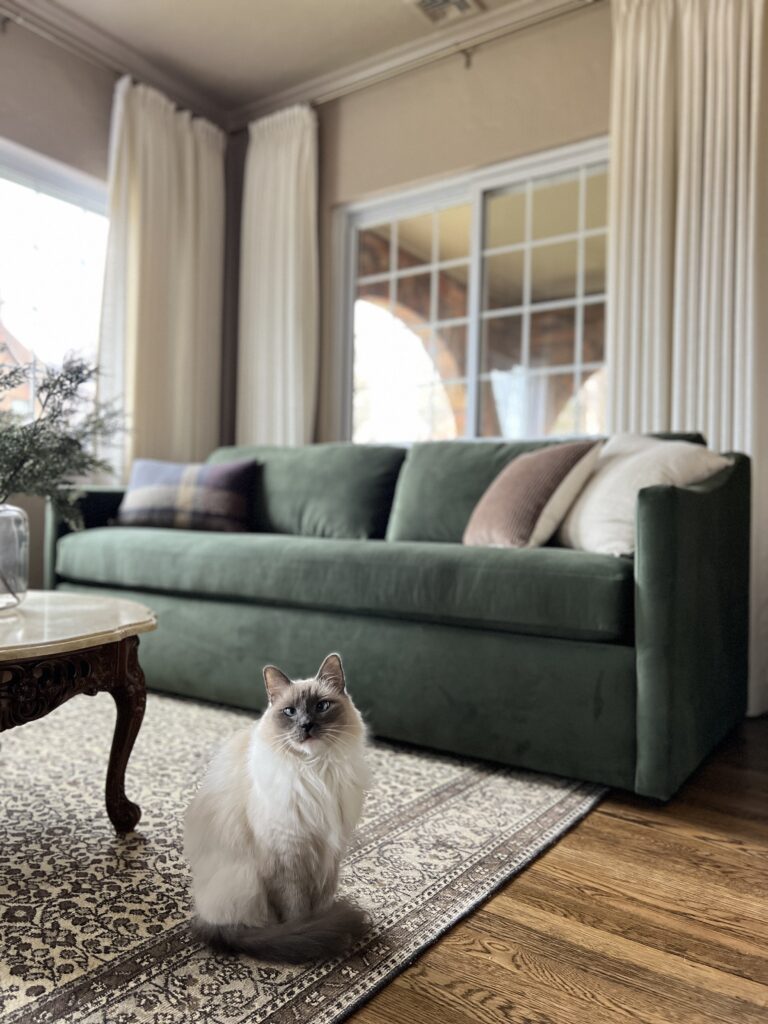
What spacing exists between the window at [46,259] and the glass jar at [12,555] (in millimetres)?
1999

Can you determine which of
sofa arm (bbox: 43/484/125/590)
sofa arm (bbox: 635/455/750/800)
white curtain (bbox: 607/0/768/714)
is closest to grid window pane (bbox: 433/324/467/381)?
white curtain (bbox: 607/0/768/714)

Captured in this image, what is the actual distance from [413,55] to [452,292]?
1.09 meters

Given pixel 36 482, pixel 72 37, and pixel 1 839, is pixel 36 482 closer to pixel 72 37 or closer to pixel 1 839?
pixel 1 839

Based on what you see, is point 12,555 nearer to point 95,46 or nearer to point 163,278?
point 163,278

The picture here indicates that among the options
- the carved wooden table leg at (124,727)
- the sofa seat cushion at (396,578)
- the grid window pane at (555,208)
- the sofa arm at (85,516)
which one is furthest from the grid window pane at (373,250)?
the carved wooden table leg at (124,727)

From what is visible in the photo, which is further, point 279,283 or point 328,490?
point 279,283

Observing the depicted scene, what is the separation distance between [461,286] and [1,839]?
3057 millimetres

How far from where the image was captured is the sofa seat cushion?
1.82m

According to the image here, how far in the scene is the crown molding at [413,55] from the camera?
337cm

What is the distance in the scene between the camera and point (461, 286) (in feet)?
12.5

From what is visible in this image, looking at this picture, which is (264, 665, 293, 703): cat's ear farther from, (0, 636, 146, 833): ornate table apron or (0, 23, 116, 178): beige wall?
(0, 23, 116, 178): beige wall

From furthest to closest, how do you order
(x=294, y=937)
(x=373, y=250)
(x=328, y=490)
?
(x=373, y=250), (x=328, y=490), (x=294, y=937)

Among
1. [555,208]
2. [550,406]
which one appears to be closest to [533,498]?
[550,406]

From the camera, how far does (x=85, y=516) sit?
3.15 m
